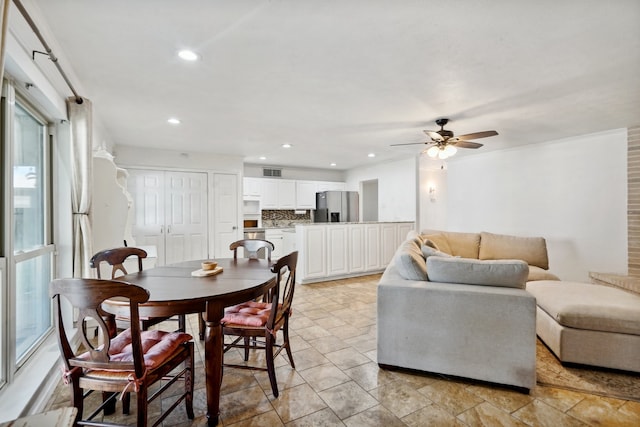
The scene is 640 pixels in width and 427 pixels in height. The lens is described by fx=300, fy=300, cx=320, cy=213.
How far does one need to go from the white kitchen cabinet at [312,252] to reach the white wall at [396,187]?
2.11 m

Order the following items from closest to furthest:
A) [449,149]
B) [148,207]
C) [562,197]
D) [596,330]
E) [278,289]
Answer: [278,289]
[596,330]
[449,149]
[562,197]
[148,207]

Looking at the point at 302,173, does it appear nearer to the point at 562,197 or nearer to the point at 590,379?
the point at 562,197

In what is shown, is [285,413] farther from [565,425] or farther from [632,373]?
[632,373]

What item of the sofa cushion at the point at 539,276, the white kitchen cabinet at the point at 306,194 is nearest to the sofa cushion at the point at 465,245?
the sofa cushion at the point at 539,276

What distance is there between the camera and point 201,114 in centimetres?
353

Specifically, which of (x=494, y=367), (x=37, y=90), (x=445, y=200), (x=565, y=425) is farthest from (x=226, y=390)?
(x=445, y=200)

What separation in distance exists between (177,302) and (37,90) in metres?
1.74

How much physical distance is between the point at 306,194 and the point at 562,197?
16.6ft

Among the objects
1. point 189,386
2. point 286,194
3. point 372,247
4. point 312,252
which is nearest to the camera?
point 189,386

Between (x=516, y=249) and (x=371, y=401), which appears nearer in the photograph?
(x=371, y=401)

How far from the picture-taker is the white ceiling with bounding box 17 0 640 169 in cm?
172

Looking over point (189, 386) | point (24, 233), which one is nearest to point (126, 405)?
point (189, 386)

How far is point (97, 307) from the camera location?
136 cm

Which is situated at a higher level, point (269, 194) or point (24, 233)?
point (269, 194)
